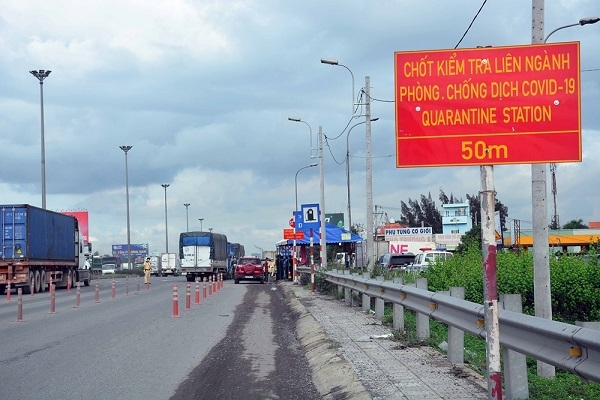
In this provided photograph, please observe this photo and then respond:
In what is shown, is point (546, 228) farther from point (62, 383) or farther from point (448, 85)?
point (62, 383)

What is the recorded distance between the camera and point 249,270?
53688mm

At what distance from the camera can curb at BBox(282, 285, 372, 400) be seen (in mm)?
9570

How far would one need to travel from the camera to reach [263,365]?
12.7 meters

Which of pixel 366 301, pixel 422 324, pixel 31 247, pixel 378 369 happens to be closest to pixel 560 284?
pixel 422 324

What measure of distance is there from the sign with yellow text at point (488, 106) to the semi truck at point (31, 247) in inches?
1345

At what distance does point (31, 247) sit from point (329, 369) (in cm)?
3169

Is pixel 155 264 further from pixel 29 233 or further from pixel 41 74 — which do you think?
pixel 29 233

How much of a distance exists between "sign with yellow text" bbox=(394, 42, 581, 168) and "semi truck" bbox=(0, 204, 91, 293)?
112 ft

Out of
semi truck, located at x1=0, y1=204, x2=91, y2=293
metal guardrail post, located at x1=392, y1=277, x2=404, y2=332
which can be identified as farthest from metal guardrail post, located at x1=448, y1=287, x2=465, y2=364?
semi truck, located at x1=0, y1=204, x2=91, y2=293

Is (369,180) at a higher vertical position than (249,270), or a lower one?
higher

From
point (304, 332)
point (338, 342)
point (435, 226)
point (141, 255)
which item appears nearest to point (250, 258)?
point (304, 332)

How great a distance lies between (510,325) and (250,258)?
47.3 m

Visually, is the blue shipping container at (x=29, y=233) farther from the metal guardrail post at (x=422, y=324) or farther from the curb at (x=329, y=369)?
the metal guardrail post at (x=422, y=324)

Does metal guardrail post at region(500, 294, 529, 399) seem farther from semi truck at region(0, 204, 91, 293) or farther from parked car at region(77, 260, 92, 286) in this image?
parked car at region(77, 260, 92, 286)
